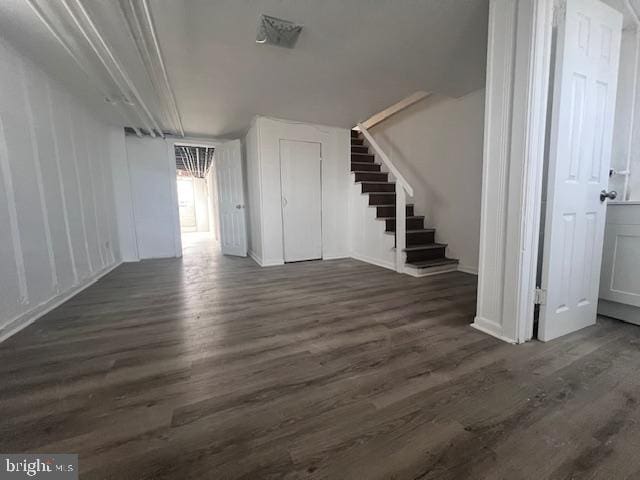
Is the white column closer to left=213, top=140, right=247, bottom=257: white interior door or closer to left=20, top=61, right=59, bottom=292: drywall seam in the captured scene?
left=20, top=61, right=59, bottom=292: drywall seam

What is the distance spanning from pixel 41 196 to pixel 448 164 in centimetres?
450

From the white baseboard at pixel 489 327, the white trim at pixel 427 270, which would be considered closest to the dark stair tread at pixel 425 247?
the white trim at pixel 427 270

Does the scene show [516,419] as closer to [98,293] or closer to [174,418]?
[174,418]

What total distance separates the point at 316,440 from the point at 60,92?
404 cm

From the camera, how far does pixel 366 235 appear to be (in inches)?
171

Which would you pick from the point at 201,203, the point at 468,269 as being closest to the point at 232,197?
the point at 468,269

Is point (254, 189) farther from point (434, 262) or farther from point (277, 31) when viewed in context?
point (434, 262)

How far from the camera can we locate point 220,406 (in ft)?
4.00

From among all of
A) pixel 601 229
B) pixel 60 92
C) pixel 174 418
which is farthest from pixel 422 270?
pixel 60 92

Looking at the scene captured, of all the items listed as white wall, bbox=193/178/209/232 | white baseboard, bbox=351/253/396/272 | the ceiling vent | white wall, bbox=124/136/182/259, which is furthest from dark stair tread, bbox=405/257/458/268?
white wall, bbox=193/178/209/232

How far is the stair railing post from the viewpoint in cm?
348

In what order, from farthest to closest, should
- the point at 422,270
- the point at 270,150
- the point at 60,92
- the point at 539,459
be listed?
the point at 270,150
the point at 422,270
the point at 60,92
the point at 539,459

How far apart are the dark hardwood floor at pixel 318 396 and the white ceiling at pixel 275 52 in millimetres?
2193

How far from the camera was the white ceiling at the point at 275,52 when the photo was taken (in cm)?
188
